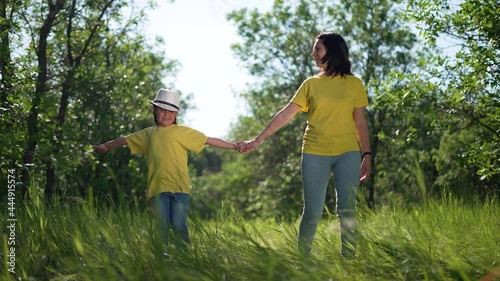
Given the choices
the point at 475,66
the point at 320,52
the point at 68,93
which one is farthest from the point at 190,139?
the point at 68,93

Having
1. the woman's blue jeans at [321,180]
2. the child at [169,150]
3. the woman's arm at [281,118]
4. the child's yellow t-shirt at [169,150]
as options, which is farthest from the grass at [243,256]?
the woman's arm at [281,118]

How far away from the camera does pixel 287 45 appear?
23.5 metres

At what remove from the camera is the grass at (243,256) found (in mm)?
3607

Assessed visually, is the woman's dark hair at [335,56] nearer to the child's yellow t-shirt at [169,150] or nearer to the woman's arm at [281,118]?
the woman's arm at [281,118]

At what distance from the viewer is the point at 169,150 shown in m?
5.36

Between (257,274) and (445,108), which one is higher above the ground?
(445,108)

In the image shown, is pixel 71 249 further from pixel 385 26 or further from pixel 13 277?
pixel 385 26

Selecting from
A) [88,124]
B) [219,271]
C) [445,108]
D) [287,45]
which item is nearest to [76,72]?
[88,124]

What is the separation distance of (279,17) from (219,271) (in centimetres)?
2042

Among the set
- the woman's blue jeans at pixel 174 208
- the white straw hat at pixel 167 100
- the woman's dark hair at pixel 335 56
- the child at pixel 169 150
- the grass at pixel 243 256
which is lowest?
the grass at pixel 243 256

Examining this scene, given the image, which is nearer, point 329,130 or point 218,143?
point 329,130

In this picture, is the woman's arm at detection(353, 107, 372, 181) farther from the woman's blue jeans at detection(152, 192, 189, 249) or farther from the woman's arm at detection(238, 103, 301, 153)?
the woman's blue jeans at detection(152, 192, 189, 249)

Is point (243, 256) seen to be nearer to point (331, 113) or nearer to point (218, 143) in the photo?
point (331, 113)

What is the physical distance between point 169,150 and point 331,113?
1361 mm
